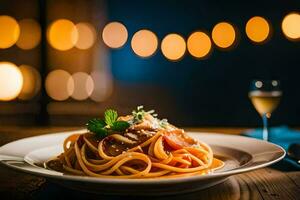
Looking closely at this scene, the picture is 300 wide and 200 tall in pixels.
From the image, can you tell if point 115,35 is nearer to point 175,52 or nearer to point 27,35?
point 175,52

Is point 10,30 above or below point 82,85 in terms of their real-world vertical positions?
above

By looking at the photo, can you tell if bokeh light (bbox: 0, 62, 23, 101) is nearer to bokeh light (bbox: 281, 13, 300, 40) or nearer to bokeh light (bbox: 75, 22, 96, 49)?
bokeh light (bbox: 75, 22, 96, 49)

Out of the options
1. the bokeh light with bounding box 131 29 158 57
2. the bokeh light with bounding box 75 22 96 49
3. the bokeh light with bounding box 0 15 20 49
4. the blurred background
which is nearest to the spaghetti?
the blurred background

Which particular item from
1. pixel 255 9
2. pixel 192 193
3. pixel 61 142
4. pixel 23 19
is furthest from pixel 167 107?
pixel 192 193

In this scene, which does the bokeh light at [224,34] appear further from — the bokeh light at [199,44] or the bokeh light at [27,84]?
the bokeh light at [27,84]

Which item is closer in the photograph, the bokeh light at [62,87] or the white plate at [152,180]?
the white plate at [152,180]

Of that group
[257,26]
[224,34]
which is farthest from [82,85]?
[257,26]

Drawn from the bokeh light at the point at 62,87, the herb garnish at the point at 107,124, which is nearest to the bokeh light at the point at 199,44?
the bokeh light at the point at 62,87

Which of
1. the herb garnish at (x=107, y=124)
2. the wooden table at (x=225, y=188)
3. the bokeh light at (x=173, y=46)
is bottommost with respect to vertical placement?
the wooden table at (x=225, y=188)
